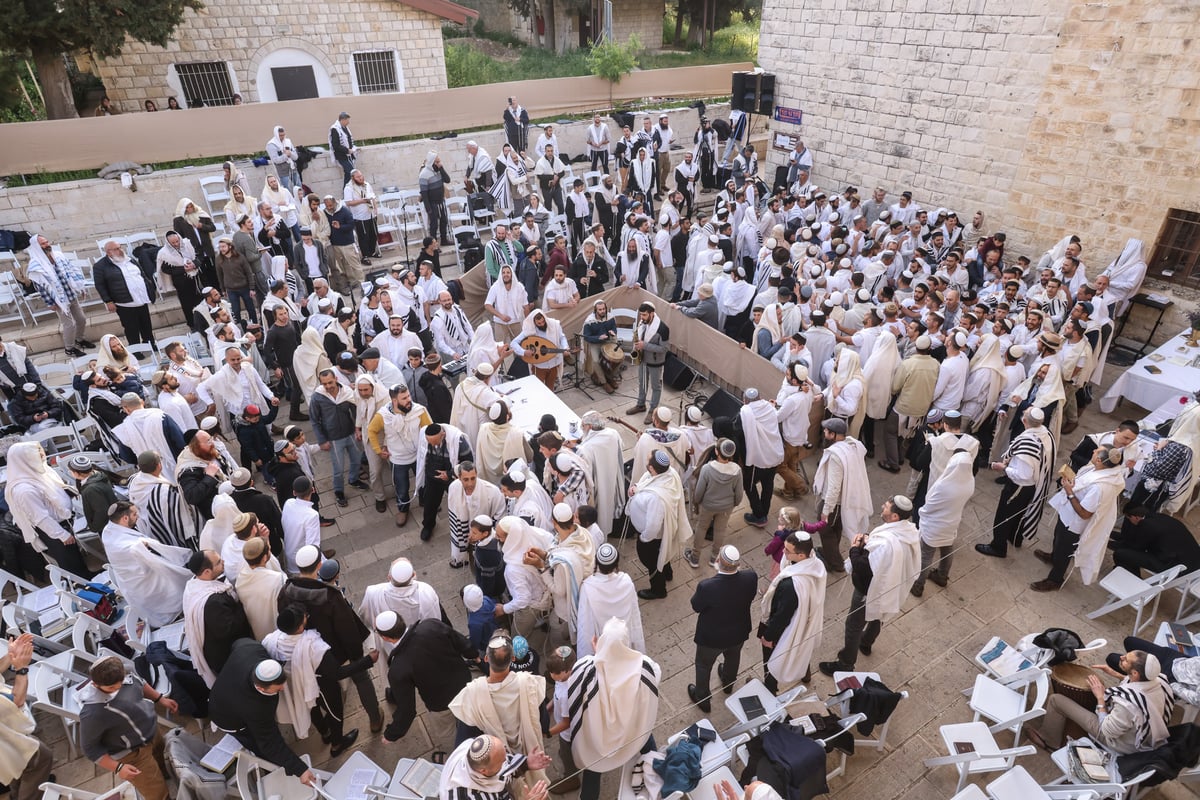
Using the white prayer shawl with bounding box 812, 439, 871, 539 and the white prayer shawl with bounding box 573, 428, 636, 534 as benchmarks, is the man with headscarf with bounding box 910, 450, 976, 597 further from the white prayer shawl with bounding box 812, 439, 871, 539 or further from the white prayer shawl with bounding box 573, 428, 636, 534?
the white prayer shawl with bounding box 573, 428, 636, 534

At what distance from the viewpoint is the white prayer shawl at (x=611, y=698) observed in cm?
407

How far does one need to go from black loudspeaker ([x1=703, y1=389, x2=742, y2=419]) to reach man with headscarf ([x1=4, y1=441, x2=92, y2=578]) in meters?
6.63

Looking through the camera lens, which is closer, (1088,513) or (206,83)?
(1088,513)

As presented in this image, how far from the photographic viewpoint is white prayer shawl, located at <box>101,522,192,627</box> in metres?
5.11

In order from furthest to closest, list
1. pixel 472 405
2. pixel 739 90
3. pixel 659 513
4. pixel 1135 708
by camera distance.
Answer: pixel 739 90
pixel 472 405
pixel 659 513
pixel 1135 708

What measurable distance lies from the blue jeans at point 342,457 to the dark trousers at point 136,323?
13.6 feet

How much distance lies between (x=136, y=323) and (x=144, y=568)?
20.1 ft

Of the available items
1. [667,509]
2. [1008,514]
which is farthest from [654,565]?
[1008,514]

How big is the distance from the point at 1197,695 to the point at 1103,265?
8907mm

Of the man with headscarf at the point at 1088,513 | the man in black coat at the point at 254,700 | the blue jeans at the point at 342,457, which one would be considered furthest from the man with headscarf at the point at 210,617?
the man with headscarf at the point at 1088,513

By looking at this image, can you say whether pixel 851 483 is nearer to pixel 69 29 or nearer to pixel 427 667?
pixel 427 667

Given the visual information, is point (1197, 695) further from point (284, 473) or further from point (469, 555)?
point (284, 473)

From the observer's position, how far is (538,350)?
8.86 m

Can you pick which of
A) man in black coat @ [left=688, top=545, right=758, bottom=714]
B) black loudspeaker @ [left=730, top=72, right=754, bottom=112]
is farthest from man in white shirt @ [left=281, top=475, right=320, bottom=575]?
black loudspeaker @ [left=730, top=72, right=754, bottom=112]
